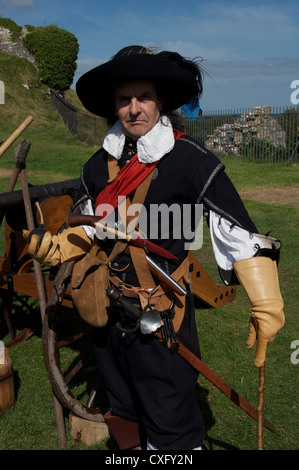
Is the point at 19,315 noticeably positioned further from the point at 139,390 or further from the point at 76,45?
the point at 76,45

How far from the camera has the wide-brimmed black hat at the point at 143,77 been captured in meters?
2.17

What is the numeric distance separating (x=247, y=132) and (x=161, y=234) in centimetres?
1544

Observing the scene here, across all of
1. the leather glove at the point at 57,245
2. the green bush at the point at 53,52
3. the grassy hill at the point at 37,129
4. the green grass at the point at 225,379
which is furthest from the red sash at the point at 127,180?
the green bush at the point at 53,52

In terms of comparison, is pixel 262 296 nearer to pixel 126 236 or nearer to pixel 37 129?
pixel 126 236

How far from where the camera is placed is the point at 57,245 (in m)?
2.38

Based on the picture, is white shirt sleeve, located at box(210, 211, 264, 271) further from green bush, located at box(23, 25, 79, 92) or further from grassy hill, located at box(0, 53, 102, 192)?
green bush, located at box(23, 25, 79, 92)

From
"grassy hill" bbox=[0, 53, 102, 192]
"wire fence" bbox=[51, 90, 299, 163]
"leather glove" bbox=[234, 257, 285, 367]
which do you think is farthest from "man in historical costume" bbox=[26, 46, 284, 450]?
"wire fence" bbox=[51, 90, 299, 163]

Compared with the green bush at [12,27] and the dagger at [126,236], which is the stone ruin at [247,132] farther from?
the dagger at [126,236]

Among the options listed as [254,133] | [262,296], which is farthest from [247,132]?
[262,296]

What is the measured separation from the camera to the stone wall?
2431cm

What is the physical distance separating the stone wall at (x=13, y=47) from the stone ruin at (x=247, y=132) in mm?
11534

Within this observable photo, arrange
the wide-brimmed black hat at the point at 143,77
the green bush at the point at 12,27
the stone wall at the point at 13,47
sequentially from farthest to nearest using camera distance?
the green bush at the point at 12,27
the stone wall at the point at 13,47
the wide-brimmed black hat at the point at 143,77

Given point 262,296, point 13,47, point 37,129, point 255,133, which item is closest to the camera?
point 262,296
